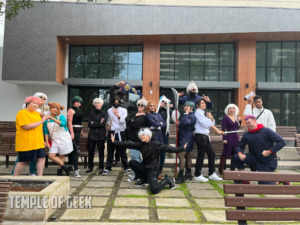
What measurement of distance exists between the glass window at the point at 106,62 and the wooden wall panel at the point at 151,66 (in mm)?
514

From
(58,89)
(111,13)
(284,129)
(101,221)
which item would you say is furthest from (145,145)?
(58,89)

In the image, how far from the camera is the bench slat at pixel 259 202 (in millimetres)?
2160

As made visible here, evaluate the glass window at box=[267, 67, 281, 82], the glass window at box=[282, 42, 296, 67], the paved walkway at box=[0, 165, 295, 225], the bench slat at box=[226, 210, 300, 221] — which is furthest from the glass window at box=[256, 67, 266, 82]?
the bench slat at box=[226, 210, 300, 221]

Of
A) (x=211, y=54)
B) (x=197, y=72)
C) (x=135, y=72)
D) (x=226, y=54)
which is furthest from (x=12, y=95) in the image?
(x=226, y=54)

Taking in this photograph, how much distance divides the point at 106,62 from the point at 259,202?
14.3 metres

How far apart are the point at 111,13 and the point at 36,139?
10.7 meters

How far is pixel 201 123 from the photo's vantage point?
203 inches

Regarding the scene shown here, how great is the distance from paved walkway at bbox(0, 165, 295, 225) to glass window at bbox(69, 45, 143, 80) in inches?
426

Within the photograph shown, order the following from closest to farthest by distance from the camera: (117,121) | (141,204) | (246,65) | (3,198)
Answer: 1. (3,198)
2. (141,204)
3. (117,121)
4. (246,65)

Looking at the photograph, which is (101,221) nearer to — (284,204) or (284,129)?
(284,204)

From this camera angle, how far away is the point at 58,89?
15047 mm

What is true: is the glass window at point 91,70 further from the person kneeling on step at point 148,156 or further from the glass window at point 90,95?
the person kneeling on step at point 148,156

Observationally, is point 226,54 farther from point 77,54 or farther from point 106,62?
point 77,54

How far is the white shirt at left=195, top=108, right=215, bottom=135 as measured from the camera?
515cm
